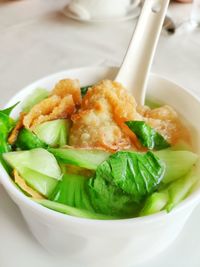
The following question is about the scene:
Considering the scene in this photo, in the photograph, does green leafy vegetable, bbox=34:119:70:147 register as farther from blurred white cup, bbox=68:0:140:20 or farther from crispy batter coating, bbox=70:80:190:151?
blurred white cup, bbox=68:0:140:20

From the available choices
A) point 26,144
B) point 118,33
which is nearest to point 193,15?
point 118,33

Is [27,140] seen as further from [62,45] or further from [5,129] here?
[62,45]

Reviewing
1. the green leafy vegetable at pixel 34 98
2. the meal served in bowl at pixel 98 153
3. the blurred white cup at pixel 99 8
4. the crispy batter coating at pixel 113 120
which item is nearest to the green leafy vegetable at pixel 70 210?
the meal served in bowl at pixel 98 153

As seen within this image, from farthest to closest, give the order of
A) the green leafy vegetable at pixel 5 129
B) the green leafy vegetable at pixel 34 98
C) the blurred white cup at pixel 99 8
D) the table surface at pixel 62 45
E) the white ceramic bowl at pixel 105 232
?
the blurred white cup at pixel 99 8, the table surface at pixel 62 45, the green leafy vegetable at pixel 34 98, the green leafy vegetable at pixel 5 129, the white ceramic bowl at pixel 105 232

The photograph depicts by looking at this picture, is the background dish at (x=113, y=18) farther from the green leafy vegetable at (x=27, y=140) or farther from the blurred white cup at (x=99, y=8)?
the green leafy vegetable at (x=27, y=140)

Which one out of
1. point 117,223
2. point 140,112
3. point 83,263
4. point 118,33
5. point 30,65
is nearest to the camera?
point 117,223

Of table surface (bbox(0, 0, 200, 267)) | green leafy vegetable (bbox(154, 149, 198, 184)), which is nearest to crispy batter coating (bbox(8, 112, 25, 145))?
green leafy vegetable (bbox(154, 149, 198, 184))

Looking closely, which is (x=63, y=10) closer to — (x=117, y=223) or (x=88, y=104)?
(x=88, y=104)
